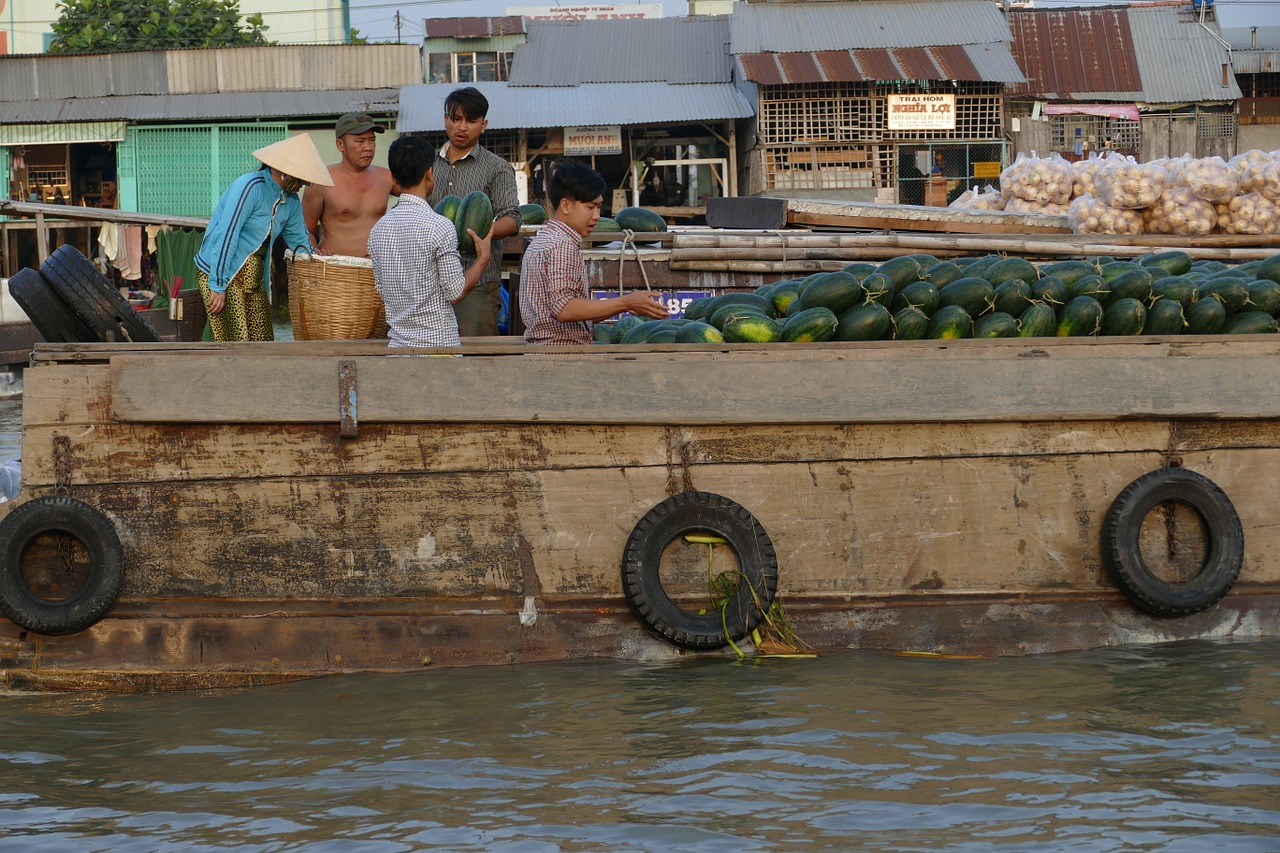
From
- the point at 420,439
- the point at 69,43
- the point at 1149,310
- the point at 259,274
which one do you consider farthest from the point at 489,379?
the point at 69,43

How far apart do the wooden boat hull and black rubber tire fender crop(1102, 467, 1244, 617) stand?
0.09 metres

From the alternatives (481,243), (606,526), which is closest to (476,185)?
(481,243)

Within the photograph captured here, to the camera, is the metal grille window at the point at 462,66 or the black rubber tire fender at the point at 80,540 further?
the metal grille window at the point at 462,66

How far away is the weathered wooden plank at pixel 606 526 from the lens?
14.4ft

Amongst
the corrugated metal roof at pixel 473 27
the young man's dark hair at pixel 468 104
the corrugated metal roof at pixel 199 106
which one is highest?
the corrugated metal roof at pixel 473 27

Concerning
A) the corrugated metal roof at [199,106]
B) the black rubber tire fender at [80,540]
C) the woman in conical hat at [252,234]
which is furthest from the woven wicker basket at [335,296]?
the corrugated metal roof at [199,106]

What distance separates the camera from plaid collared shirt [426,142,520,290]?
615cm

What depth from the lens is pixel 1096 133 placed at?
26344 mm

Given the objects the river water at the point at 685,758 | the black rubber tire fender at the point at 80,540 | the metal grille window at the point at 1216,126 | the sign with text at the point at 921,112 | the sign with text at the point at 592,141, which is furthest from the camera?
the metal grille window at the point at 1216,126

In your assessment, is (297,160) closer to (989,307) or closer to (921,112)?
(989,307)

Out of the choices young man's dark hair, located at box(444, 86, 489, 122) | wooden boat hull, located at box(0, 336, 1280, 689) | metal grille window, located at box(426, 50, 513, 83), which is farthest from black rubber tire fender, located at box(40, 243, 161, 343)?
metal grille window, located at box(426, 50, 513, 83)

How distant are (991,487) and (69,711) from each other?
3.21 metres

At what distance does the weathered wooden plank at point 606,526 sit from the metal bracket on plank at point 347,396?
8.0 inches

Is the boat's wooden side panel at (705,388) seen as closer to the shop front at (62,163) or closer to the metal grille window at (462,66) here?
the shop front at (62,163)
